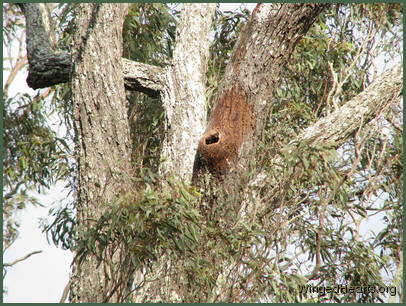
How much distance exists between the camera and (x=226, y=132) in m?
4.07

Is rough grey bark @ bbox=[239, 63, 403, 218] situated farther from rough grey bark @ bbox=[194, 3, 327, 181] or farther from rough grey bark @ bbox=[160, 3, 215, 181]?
rough grey bark @ bbox=[160, 3, 215, 181]

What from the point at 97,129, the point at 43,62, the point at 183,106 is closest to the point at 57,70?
the point at 43,62

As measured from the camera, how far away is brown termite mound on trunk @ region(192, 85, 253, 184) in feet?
13.4

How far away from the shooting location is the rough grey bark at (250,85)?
410 cm

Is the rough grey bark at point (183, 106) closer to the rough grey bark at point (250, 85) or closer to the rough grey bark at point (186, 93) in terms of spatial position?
the rough grey bark at point (186, 93)

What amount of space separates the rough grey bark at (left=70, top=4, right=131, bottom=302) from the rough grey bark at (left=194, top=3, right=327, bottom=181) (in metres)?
0.64

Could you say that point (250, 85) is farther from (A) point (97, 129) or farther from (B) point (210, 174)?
(A) point (97, 129)

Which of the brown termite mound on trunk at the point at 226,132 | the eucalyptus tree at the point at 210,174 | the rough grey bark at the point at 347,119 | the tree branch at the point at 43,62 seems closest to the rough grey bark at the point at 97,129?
the eucalyptus tree at the point at 210,174

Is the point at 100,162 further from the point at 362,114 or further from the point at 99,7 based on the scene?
the point at 362,114

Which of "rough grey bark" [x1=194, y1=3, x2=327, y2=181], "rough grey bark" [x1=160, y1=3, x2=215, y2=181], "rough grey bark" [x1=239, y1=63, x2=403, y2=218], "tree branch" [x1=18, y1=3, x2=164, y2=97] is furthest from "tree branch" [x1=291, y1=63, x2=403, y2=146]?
"tree branch" [x1=18, y1=3, x2=164, y2=97]

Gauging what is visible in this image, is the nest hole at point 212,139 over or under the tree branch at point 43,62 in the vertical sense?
under

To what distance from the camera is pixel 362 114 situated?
15.8ft

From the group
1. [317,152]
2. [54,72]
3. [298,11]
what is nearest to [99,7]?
[54,72]

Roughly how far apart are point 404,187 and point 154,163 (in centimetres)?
209
